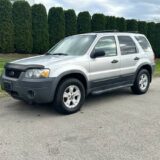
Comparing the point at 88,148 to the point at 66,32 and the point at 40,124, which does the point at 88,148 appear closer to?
the point at 40,124

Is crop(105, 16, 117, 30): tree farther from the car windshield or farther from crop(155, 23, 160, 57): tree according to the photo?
the car windshield

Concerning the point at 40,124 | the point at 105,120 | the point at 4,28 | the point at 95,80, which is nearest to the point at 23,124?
the point at 40,124

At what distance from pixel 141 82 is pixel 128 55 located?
41.6 inches

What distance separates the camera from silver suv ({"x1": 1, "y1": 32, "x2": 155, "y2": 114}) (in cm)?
592

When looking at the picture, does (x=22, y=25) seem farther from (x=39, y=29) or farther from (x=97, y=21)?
(x=97, y=21)

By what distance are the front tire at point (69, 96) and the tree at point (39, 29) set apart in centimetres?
1296

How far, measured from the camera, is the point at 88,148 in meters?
4.40

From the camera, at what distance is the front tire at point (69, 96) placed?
6.09 metres

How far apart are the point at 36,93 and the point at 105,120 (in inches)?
57.8

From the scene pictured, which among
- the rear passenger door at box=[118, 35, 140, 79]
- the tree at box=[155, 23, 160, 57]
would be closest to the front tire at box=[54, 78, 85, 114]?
the rear passenger door at box=[118, 35, 140, 79]

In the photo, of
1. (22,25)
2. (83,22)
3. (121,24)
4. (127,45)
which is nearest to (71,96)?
(127,45)

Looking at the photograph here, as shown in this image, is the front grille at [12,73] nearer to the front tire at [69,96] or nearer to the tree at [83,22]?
the front tire at [69,96]

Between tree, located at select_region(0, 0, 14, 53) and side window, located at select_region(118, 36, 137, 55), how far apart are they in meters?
11.1

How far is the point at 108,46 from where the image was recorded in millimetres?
7332
